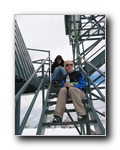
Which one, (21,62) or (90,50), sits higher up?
(90,50)

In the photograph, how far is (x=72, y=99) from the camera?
1711 mm

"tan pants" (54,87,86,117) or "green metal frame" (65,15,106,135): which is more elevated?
"green metal frame" (65,15,106,135)

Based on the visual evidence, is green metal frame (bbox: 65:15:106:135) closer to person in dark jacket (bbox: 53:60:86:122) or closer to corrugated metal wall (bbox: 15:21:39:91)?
person in dark jacket (bbox: 53:60:86:122)

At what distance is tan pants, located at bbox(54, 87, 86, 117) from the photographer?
65.5 inches

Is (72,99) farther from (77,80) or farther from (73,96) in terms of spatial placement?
(77,80)

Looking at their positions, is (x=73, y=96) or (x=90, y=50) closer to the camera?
(x=73, y=96)

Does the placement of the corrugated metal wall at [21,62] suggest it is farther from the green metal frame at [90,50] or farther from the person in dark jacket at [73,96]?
the green metal frame at [90,50]

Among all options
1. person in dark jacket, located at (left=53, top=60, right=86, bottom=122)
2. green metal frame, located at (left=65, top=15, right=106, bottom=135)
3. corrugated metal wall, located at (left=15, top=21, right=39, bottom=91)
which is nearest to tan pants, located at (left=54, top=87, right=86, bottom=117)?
person in dark jacket, located at (left=53, top=60, right=86, bottom=122)

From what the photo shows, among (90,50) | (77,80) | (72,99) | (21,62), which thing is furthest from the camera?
(90,50)

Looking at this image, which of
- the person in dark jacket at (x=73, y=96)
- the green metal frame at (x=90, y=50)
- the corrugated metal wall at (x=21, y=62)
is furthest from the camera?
the corrugated metal wall at (x=21, y=62)

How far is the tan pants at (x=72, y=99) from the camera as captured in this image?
1.66m

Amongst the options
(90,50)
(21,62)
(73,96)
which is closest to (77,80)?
(73,96)

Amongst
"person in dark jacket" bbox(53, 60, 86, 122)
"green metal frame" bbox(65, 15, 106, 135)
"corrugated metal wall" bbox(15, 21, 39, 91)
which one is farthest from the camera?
"corrugated metal wall" bbox(15, 21, 39, 91)

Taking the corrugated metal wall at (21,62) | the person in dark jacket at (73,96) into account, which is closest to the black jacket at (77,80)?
the person in dark jacket at (73,96)
